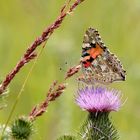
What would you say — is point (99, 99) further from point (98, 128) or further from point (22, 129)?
point (22, 129)

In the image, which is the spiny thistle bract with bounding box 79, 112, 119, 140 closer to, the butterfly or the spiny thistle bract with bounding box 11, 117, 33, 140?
the butterfly

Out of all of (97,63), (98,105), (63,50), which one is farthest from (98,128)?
(63,50)

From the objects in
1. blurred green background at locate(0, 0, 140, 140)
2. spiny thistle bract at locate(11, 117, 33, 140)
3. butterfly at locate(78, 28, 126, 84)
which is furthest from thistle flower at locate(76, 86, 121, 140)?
blurred green background at locate(0, 0, 140, 140)

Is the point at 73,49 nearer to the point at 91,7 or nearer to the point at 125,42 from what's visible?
the point at 125,42

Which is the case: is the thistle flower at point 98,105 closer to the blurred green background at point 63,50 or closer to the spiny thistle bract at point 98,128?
the spiny thistle bract at point 98,128

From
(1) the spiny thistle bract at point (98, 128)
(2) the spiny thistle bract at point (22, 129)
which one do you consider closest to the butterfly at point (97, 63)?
(1) the spiny thistle bract at point (98, 128)

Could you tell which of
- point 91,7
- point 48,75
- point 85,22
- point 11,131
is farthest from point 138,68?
point 11,131
